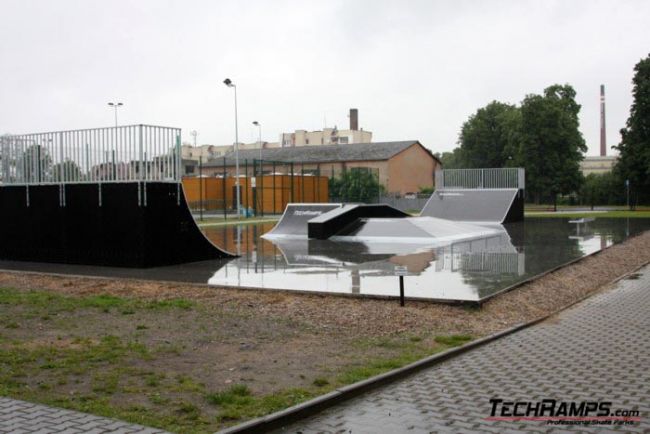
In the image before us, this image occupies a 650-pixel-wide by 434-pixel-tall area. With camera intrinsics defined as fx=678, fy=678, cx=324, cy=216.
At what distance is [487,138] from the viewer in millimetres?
76125

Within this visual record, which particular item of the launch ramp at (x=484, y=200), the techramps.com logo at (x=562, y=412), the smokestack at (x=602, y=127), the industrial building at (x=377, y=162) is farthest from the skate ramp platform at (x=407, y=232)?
the smokestack at (x=602, y=127)

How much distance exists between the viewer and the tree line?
172 ft

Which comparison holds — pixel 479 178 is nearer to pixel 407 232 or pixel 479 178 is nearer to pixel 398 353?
pixel 407 232

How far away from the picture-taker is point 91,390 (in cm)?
586

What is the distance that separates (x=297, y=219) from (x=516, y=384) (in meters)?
21.0

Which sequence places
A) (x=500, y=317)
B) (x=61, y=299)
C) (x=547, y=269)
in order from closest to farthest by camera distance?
(x=500, y=317)
(x=61, y=299)
(x=547, y=269)

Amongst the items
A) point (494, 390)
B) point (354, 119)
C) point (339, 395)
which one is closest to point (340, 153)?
point (354, 119)

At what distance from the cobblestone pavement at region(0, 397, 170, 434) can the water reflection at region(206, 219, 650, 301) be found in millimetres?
5951

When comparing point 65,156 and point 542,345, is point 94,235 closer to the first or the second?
point 65,156

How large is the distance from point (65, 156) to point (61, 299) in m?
7.24

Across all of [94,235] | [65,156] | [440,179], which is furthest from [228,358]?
[440,179]

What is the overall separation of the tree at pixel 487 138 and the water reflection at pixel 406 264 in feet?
174

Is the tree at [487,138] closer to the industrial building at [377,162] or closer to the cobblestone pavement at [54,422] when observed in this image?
the industrial building at [377,162]

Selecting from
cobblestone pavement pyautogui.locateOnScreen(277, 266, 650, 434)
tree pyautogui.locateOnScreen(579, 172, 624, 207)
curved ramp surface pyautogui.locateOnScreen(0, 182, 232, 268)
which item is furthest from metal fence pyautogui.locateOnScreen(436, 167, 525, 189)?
cobblestone pavement pyautogui.locateOnScreen(277, 266, 650, 434)
